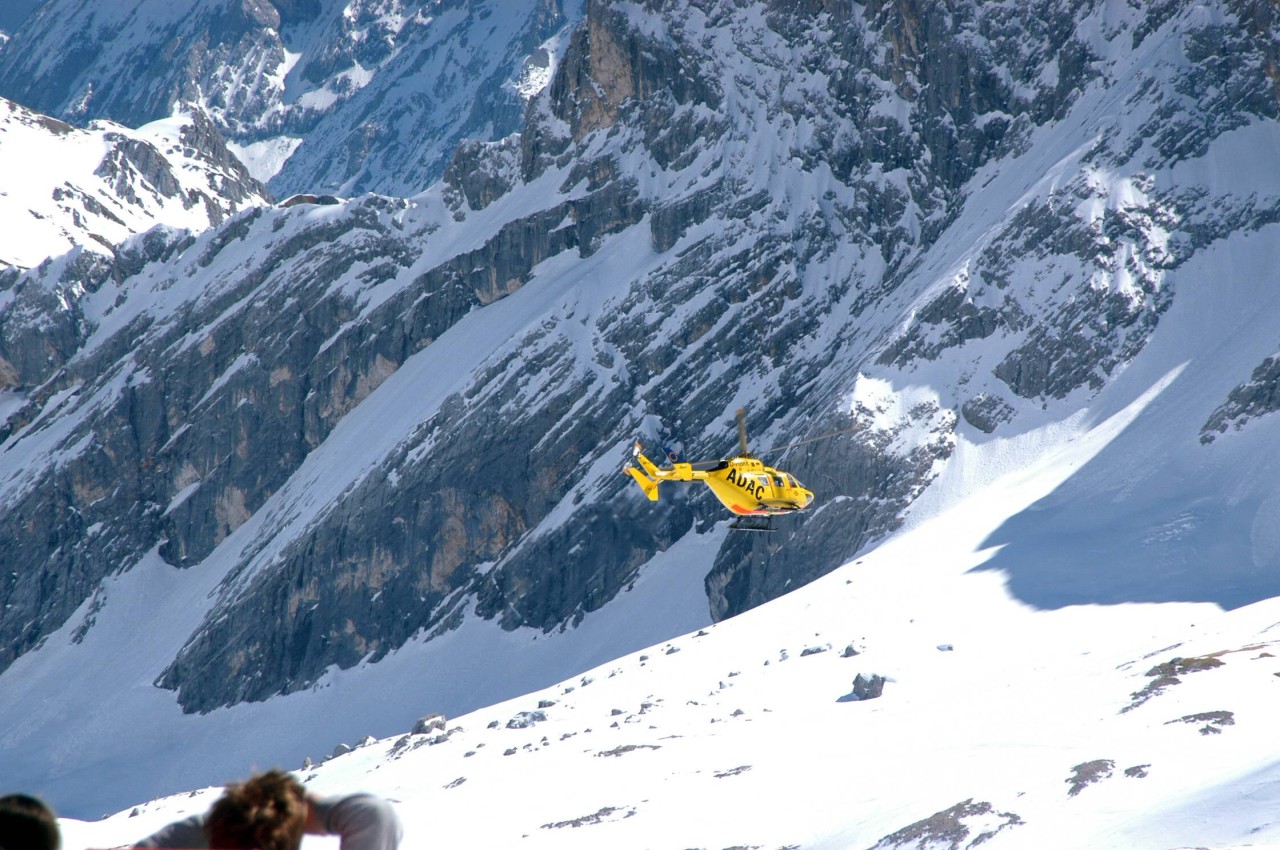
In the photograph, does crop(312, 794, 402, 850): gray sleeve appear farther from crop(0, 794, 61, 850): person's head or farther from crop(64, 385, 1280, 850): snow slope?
crop(64, 385, 1280, 850): snow slope

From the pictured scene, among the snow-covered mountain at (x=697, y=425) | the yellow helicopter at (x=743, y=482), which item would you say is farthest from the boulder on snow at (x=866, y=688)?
the yellow helicopter at (x=743, y=482)

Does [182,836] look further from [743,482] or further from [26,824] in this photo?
[743,482]

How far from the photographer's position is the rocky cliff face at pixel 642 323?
9331cm

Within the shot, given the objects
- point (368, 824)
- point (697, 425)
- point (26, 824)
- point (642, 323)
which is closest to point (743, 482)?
point (368, 824)

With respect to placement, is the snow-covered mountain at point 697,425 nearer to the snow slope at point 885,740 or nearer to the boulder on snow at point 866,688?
the snow slope at point 885,740

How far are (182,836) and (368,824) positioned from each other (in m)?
0.80

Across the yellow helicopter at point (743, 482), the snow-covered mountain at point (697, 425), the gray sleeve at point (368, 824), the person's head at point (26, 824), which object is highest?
the person's head at point (26, 824)

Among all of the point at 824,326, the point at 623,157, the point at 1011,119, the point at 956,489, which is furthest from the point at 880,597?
the point at 623,157

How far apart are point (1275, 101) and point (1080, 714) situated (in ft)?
232

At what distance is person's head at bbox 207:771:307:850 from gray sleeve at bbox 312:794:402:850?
0.61 ft

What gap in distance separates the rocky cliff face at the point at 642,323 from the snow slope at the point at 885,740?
2218cm

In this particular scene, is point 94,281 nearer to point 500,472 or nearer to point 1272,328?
point 500,472

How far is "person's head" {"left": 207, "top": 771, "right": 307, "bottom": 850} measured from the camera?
244 inches

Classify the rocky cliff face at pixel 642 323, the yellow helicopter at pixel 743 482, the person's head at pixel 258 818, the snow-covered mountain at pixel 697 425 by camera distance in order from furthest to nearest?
the rocky cliff face at pixel 642 323, the snow-covered mountain at pixel 697 425, the yellow helicopter at pixel 743 482, the person's head at pixel 258 818
